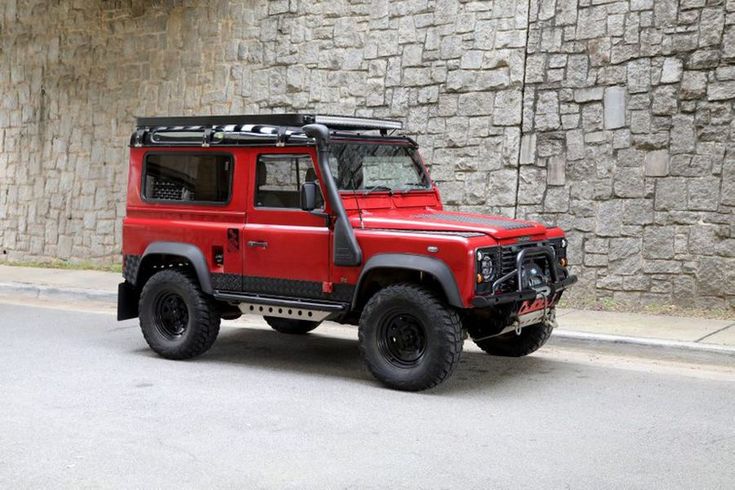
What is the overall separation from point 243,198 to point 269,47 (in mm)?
7259

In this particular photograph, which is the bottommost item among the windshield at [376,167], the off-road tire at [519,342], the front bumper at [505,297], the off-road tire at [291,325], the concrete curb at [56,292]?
the concrete curb at [56,292]

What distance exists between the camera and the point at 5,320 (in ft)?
36.5

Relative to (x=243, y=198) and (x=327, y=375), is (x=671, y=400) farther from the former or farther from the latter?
(x=243, y=198)

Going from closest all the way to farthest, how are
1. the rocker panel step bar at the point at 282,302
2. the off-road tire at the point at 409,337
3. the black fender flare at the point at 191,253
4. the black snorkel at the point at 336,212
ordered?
the off-road tire at the point at 409,337 < the black snorkel at the point at 336,212 < the rocker panel step bar at the point at 282,302 < the black fender flare at the point at 191,253

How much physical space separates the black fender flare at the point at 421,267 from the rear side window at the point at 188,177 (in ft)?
5.55

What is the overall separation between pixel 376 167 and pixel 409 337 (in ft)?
5.65

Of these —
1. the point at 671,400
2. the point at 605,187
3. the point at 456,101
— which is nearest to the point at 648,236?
the point at 605,187

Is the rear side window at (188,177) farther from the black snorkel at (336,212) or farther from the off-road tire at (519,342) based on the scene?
the off-road tire at (519,342)

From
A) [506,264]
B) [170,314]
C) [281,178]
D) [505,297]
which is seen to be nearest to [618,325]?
[506,264]

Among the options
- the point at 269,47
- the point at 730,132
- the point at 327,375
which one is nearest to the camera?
the point at 327,375

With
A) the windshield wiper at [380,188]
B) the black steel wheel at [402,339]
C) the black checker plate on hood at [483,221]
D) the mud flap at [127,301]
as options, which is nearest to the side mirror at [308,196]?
the windshield wiper at [380,188]

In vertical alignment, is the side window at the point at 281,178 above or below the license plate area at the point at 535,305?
above

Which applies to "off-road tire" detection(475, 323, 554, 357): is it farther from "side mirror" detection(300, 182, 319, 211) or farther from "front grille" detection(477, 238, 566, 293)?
"side mirror" detection(300, 182, 319, 211)

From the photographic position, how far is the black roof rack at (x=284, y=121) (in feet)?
26.7
